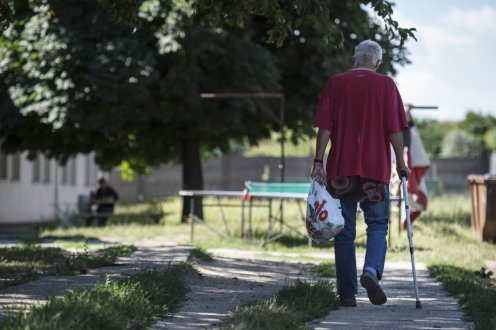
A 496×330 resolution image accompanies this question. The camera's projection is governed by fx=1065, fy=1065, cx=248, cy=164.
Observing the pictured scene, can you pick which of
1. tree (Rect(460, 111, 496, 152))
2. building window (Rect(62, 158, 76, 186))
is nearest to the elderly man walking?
building window (Rect(62, 158, 76, 186))

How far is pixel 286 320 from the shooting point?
657 centimetres

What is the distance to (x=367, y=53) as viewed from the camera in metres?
8.16

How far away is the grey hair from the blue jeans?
1.03 metres

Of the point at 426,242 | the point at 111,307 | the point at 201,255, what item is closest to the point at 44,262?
the point at 201,255

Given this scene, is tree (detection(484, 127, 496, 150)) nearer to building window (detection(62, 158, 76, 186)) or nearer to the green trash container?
building window (detection(62, 158, 76, 186))

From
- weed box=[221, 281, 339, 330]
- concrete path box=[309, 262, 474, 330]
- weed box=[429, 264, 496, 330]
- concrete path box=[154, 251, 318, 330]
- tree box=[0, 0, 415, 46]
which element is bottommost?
concrete path box=[309, 262, 474, 330]

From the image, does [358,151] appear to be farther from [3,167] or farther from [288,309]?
[3,167]

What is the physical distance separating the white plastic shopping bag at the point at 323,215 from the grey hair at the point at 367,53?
103 cm

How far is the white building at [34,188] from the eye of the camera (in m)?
30.9

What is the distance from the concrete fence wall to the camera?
48156 millimetres

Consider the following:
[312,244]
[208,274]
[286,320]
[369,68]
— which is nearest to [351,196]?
[369,68]

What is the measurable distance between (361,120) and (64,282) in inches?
112

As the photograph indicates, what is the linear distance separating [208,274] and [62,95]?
12508mm

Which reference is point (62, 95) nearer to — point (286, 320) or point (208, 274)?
point (208, 274)
